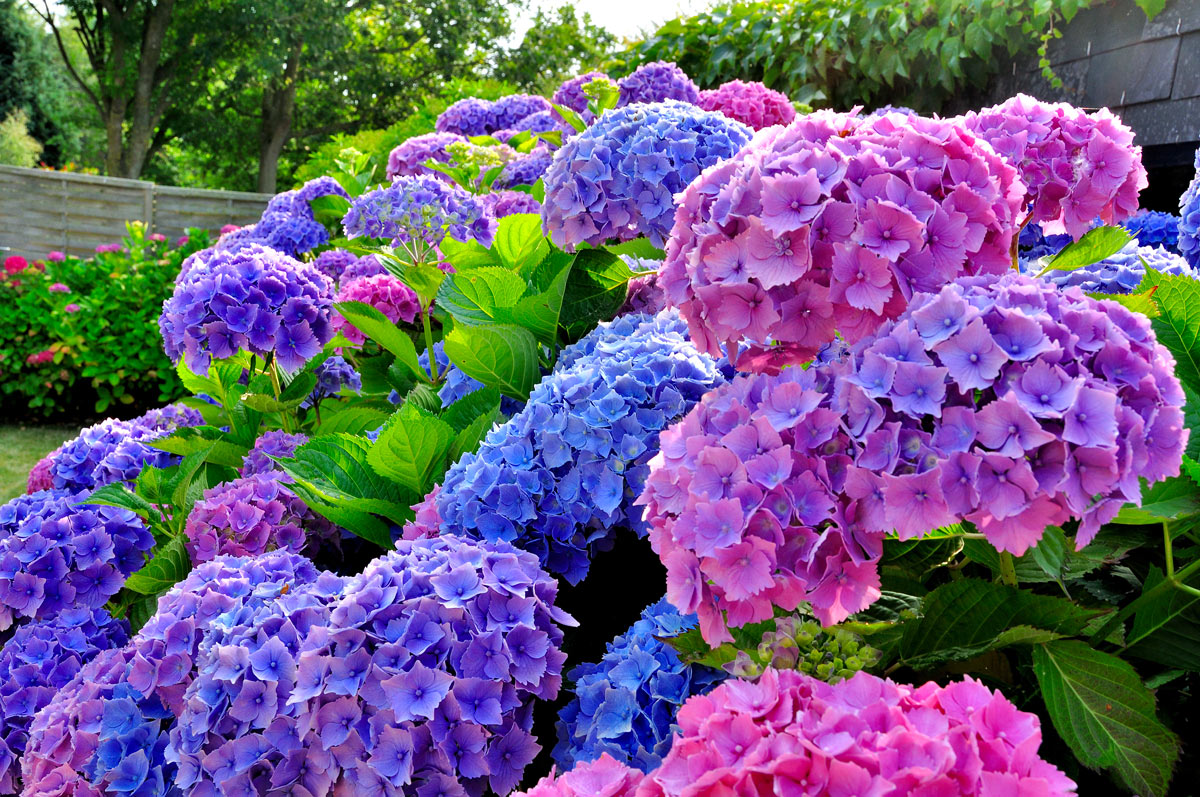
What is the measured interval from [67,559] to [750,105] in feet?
8.16

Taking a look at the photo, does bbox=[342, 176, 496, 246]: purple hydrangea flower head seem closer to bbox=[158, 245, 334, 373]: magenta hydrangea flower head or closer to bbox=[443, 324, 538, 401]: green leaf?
bbox=[158, 245, 334, 373]: magenta hydrangea flower head

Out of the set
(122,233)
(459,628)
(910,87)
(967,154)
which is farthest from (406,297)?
(122,233)

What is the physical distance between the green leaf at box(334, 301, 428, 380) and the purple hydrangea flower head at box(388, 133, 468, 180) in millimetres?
1533

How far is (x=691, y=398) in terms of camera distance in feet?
4.94

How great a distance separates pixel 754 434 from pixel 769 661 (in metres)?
0.25

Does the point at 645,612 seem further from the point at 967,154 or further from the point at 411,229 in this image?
the point at 411,229

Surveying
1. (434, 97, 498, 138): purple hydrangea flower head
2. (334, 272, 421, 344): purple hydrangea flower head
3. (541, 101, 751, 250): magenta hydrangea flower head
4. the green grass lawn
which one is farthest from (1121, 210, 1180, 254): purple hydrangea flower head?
the green grass lawn

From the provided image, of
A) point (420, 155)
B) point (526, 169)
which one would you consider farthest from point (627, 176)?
point (420, 155)

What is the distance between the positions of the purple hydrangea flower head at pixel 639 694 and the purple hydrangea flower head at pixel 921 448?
0.96 feet

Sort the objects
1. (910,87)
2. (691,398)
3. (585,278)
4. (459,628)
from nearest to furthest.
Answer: (459,628) → (691,398) → (585,278) → (910,87)

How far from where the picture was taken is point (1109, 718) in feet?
3.25

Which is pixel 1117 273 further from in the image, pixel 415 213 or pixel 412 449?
pixel 415 213

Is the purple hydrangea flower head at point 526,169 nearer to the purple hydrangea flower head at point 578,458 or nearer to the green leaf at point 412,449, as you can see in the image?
the green leaf at point 412,449

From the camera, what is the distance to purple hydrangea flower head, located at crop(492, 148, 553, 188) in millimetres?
3348
